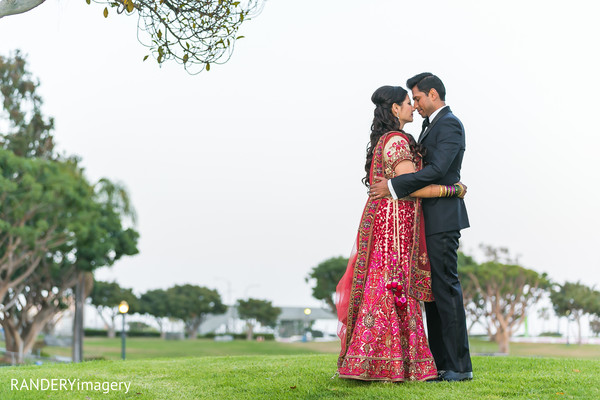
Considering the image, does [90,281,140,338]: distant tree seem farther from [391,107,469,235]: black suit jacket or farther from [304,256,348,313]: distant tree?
[391,107,469,235]: black suit jacket

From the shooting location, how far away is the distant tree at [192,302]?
70.3m

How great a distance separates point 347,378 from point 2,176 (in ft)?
83.4

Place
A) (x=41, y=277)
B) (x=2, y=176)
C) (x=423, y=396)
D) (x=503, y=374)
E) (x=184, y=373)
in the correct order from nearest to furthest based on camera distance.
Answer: (x=423, y=396), (x=503, y=374), (x=184, y=373), (x=2, y=176), (x=41, y=277)

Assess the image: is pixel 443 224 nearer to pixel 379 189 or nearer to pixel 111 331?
pixel 379 189

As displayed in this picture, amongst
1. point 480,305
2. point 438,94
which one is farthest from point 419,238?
point 480,305

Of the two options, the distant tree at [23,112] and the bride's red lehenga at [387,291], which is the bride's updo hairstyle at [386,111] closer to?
the bride's red lehenga at [387,291]

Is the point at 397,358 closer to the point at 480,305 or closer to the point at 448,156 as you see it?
the point at 448,156

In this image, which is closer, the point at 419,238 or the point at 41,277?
the point at 419,238

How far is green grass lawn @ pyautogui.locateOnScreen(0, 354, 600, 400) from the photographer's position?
4.91 metres

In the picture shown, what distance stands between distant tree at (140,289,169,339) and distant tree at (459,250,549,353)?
121ft

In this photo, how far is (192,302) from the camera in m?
70.8

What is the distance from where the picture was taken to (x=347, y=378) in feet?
17.3

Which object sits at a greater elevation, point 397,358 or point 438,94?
point 438,94

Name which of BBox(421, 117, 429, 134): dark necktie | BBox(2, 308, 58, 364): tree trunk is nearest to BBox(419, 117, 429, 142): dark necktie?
BBox(421, 117, 429, 134): dark necktie
